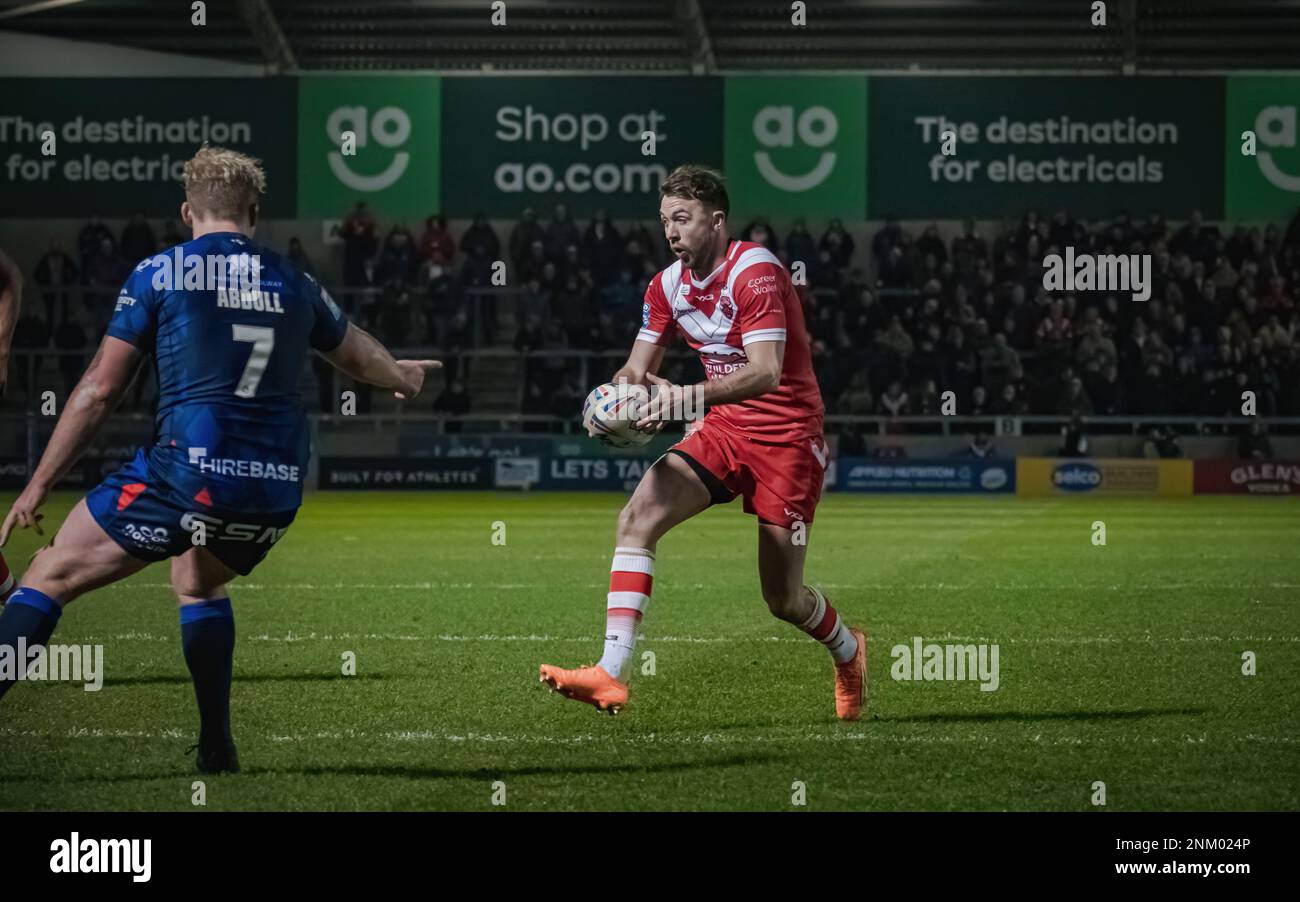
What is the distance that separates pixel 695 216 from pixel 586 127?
2227 cm

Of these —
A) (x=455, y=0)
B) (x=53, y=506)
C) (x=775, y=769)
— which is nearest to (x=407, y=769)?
(x=775, y=769)

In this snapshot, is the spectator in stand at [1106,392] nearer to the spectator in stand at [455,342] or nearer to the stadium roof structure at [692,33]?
the stadium roof structure at [692,33]

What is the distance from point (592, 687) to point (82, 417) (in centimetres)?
221

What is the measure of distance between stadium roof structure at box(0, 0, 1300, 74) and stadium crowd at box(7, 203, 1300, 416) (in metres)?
4.02

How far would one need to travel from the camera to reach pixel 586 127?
95.0 ft

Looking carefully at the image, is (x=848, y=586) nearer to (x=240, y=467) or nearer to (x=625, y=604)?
(x=625, y=604)

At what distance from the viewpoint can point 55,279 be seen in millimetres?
29266

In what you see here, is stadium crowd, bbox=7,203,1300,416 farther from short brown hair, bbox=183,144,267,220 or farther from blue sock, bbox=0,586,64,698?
blue sock, bbox=0,586,64,698

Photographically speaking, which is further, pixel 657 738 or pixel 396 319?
pixel 396 319

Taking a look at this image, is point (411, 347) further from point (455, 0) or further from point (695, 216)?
point (695, 216)

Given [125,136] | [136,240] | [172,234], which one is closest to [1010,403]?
[172,234]

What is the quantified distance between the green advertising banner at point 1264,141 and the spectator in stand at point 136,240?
18523 mm

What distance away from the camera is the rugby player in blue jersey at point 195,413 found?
18.9 ft

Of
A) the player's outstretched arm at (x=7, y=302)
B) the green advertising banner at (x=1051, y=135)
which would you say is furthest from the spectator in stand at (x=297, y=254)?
the player's outstretched arm at (x=7, y=302)
